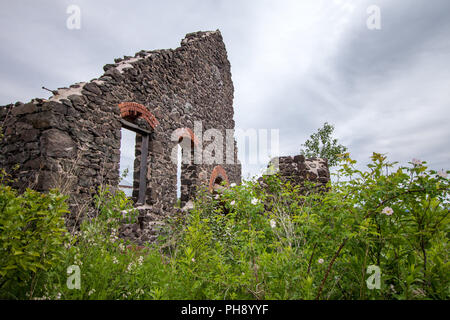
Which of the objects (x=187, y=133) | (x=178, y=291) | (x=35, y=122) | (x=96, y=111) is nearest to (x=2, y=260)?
(x=178, y=291)

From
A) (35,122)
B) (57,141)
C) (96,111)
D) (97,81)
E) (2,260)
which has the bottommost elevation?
(2,260)

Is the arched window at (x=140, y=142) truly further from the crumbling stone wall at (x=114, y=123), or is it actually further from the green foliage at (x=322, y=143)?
the green foliage at (x=322, y=143)

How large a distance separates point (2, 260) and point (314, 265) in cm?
222

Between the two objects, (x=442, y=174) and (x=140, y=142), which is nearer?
(x=442, y=174)

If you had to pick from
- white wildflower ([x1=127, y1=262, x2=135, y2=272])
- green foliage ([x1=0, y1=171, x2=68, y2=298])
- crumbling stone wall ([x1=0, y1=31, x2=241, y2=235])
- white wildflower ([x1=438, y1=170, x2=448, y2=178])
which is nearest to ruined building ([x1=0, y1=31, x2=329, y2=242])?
crumbling stone wall ([x1=0, y1=31, x2=241, y2=235])

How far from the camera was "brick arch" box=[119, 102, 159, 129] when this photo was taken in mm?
5536

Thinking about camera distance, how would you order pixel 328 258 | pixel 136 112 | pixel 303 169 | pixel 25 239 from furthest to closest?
pixel 303 169 < pixel 136 112 < pixel 328 258 < pixel 25 239

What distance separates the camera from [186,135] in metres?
7.92

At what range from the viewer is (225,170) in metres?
10.7

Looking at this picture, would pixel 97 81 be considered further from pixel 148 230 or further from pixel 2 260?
pixel 2 260

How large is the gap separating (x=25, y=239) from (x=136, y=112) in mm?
4535

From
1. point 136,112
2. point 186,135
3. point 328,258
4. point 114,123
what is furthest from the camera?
point 186,135

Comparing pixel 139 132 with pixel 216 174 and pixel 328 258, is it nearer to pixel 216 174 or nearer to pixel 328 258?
pixel 216 174

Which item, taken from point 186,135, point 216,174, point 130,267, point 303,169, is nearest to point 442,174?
point 130,267
